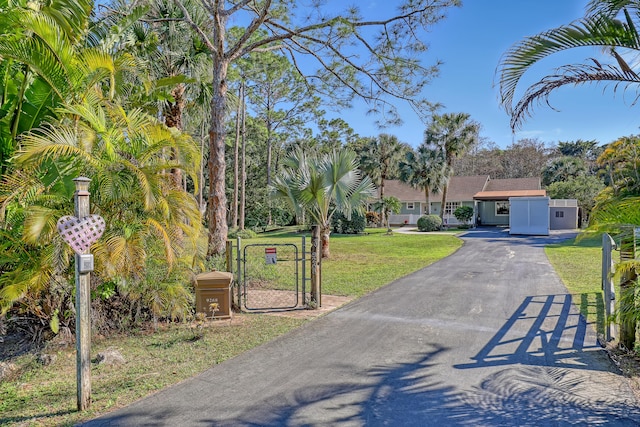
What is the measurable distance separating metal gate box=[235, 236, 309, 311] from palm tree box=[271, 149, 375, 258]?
7.33 feet

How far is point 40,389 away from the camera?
4.11 metres

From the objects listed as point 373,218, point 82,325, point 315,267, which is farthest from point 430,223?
point 82,325

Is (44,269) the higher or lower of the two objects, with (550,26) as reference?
lower

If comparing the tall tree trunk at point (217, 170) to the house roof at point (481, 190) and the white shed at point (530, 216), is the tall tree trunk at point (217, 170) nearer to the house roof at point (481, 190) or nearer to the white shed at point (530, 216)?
the white shed at point (530, 216)

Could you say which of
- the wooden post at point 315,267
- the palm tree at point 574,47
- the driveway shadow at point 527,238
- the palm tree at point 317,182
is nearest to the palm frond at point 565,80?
the palm tree at point 574,47

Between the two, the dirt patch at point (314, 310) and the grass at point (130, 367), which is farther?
the dirt patch at point (314, 310)

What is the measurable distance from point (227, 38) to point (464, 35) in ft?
28.8

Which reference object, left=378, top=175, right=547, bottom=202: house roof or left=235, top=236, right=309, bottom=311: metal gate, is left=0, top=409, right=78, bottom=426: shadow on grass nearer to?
left=235, top=236, right=309, bottom=311: metal gate

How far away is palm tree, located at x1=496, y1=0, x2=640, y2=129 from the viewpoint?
4.09 metres

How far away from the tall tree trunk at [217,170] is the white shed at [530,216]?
2161 cm

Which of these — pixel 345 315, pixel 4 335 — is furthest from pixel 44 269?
pixel 345 315

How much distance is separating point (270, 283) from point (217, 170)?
3.31 m

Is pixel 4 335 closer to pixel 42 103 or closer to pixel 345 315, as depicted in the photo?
pixel 42 103

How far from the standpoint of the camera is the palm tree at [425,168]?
3041cm
